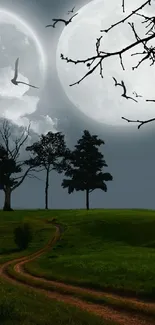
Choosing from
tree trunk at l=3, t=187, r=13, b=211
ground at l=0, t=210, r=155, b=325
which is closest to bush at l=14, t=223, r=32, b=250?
ground at l=0, t=210, r=155, b=325

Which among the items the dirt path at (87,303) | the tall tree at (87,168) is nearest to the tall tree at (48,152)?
the tall tree at (87,168)

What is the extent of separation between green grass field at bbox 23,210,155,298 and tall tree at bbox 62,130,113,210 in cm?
2862

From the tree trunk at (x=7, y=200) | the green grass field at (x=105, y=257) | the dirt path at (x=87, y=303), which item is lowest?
the dirt path at (x=87, y=303)

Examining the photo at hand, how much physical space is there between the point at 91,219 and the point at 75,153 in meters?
31.9

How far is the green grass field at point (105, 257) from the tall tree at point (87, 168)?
28625 millimetres

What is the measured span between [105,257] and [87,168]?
5541 centimetres

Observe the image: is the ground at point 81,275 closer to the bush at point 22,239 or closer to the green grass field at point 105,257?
the green grass field at point 105,257

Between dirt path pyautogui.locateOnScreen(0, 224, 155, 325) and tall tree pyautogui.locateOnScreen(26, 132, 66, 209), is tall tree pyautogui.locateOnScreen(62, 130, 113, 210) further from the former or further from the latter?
dirt path pyautogui.locateOnScreen(0, 224, 155, 325)

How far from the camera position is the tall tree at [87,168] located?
85562 mm

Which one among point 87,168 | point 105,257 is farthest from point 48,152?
point 105,257

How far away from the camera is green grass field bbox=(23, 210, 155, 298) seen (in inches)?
917

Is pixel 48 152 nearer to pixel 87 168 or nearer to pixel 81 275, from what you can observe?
pixel 87 168

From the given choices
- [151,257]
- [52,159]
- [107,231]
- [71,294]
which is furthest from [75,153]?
[71,294]

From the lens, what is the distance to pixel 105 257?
31266mm
